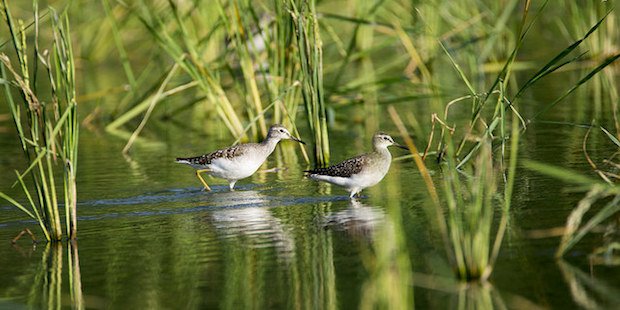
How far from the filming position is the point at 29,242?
8039mm

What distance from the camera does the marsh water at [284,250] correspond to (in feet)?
19.1

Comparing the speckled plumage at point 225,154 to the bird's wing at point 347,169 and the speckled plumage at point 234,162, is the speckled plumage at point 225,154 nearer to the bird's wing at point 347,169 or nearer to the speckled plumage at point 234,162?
the speckled plumage at point 234,162

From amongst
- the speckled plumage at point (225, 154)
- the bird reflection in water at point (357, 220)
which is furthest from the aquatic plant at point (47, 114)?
the speckled plumage at point (225, 154)

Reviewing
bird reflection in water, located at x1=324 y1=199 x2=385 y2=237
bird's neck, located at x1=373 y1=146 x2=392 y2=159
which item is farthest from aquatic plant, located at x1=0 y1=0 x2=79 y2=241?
bird's neck, located at x1=373 y1=146 x2=392 y2=159

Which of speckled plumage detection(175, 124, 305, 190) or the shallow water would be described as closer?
the shallow water

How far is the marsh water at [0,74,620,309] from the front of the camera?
19.1 feet

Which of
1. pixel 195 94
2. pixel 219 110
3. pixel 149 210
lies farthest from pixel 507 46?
pixel 149 210

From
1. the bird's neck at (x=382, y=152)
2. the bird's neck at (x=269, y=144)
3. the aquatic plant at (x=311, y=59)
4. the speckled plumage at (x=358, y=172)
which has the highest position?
the aquatic plant at (x=311, y=59)

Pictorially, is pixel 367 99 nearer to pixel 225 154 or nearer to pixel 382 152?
pixel 225 154

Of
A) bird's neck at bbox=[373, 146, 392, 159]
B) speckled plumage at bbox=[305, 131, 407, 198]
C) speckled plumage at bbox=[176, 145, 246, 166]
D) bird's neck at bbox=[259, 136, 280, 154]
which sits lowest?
speckled plumage at bbox=[305, 131, 407, 198]

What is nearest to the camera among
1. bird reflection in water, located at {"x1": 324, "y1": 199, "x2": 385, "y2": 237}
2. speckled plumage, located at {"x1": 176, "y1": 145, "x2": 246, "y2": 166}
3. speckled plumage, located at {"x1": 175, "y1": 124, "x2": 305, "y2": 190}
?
bird reflection in water, located at {"x1": 324, "y1": 199, "x2": 385, "y2": 237}

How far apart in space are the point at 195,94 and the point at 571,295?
15.3 meters

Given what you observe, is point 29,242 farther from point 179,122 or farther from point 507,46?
point 507,46

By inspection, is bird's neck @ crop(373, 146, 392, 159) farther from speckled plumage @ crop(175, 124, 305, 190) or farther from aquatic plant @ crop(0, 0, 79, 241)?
aquatic plant @ crop(0, 0, 79, 241)
